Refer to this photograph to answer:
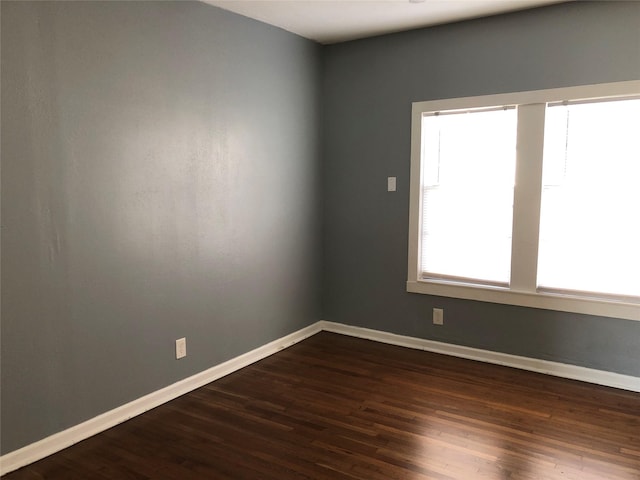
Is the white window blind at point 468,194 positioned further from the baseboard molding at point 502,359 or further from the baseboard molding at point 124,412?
the baseboard molding at point 124,412

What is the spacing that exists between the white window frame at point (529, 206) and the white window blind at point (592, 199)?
0.06 m

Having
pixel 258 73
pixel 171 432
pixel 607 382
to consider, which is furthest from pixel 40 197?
pixel 607 382

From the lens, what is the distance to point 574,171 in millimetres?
3303

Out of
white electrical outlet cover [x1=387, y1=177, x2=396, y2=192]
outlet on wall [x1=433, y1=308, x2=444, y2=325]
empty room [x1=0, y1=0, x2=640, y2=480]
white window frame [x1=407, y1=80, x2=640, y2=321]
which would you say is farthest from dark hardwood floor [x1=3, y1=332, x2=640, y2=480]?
white electrical outlet cover [x1=387, y1=177, x2=396, y2=192]

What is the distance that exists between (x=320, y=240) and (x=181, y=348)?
1.72 meters

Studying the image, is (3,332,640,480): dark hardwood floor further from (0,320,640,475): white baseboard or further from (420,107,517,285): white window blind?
(420,107,517,285): white window blind

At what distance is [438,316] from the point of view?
3941 millimetres

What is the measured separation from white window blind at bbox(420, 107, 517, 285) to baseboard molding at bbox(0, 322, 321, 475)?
4.96 ft

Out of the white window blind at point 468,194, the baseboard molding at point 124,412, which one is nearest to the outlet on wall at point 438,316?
the white window blind at point 468,194

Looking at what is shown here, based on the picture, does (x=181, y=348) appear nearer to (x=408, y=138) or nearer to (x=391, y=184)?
(x=391, y=184)

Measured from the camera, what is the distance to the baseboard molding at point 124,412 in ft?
7.72

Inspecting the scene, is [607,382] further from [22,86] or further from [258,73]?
[22,86]

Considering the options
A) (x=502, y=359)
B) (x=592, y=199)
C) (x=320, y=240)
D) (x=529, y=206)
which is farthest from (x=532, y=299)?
(x=320, y=240)

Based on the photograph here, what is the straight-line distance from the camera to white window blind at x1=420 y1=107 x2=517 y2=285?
11.7 feet
